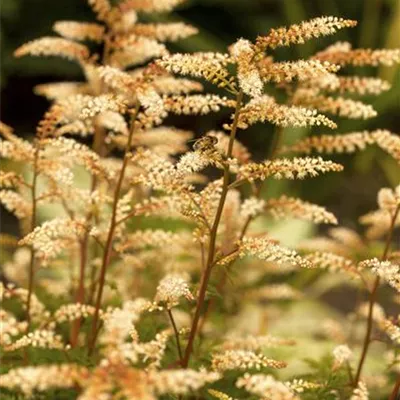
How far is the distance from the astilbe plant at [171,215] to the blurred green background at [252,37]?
11.3ft

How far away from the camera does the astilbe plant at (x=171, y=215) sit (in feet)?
6.47

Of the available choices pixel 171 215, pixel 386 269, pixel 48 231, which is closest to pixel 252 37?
pixel 171 215

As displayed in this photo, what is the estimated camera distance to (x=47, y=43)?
280 cm

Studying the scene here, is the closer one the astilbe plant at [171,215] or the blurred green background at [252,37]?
the astilbe plant at [171,215]

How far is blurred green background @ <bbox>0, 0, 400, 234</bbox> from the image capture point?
23.1ft

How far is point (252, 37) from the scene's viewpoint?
7836 millimetres

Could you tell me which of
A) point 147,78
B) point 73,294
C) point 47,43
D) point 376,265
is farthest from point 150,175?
point 73,294

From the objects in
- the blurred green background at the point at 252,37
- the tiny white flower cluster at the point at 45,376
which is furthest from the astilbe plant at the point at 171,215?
the blurred green background at the point at 252,37

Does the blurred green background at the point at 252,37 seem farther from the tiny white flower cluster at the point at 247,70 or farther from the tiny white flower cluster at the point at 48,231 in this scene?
the tiny white flower cluster at the point at 247,70

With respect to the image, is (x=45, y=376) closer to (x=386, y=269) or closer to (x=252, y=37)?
Answer: (x=386, y=269)

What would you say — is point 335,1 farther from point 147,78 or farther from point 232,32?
point 147,78

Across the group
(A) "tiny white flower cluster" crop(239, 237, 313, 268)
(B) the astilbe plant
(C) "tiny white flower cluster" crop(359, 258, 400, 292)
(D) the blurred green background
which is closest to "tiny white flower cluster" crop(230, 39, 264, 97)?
(B) the astilbe plant

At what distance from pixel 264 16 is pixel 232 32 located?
0.40m

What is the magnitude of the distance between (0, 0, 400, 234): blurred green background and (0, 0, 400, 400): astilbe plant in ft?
11.3
